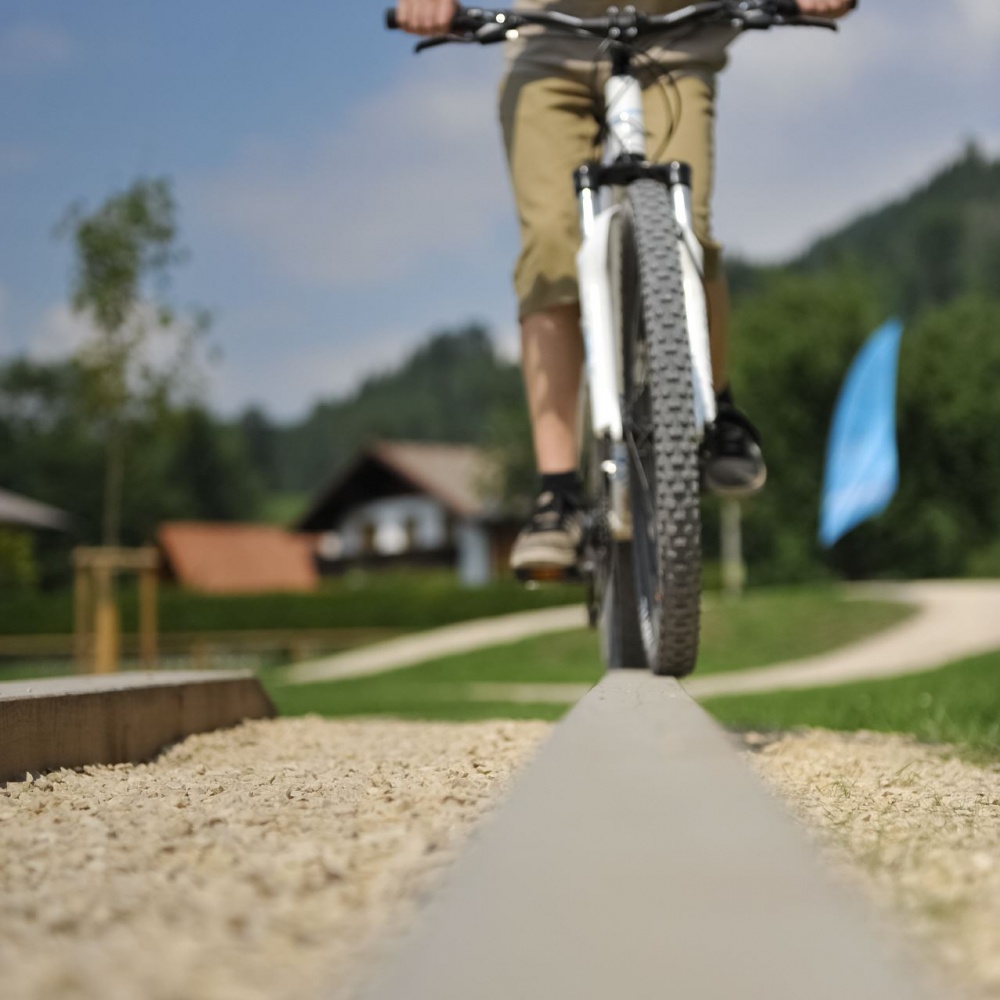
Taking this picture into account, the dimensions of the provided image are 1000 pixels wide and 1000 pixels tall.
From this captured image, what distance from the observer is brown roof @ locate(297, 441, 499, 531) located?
4291 centimetres

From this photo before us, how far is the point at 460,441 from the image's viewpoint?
92438 millimetres

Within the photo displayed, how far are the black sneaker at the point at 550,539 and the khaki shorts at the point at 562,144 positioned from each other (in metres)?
0.54

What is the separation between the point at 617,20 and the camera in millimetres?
3203

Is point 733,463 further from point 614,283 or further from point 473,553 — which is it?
point 473,553

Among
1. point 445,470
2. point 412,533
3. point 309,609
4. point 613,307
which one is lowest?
point 309,609

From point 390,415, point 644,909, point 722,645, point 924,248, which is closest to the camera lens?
point 644,909

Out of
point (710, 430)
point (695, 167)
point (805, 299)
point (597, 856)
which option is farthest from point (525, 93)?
point (805, 299)

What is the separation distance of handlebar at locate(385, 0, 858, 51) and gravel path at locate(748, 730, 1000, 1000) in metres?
1.84

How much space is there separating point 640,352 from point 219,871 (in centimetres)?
210

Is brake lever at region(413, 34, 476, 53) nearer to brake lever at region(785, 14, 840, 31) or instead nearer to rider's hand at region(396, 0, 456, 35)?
rider's hand at region(396, 0, 456, 35)

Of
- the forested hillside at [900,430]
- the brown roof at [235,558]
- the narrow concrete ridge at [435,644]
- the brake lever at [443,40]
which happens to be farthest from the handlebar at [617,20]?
the brown roof at [235,558]

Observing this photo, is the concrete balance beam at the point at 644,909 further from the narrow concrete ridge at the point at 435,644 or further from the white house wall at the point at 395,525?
the white house wall at the point at 395,525

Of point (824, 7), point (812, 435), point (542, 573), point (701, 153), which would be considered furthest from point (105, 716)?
point (812, 435)

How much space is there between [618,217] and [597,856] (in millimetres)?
A: 2345
